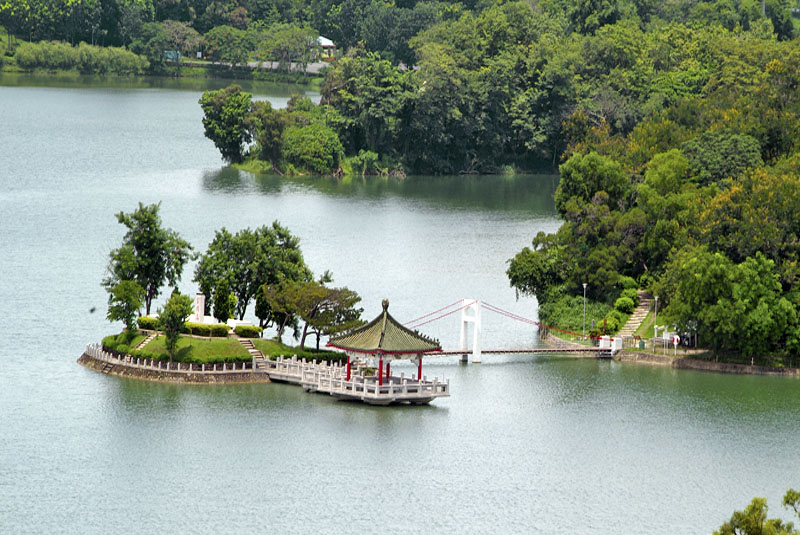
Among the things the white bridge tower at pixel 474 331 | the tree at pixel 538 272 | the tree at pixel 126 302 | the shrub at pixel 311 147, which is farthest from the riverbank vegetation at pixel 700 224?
the shrub at pixel 311 147

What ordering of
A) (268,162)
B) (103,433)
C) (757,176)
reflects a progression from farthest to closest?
(268,162) → (757,176) → (103,433)

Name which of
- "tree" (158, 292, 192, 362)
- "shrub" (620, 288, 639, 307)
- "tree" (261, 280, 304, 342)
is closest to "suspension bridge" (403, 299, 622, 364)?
"shrub" (620, 288, 639, 307)

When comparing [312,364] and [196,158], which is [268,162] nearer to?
[196,158]

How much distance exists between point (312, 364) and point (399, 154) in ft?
293

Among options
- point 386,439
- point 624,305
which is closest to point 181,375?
point 386,439

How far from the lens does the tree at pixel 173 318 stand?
9088cm

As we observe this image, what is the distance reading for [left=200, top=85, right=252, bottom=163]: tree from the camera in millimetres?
174250

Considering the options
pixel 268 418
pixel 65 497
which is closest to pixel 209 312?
pixel 268 418

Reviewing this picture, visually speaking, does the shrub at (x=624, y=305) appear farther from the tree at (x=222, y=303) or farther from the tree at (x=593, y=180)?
the tree at (x=222, y=303)

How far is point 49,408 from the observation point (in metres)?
86.4

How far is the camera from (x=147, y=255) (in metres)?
98.2

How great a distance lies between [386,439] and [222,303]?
53.7 feet

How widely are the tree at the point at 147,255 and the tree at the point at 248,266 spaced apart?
5.85ft

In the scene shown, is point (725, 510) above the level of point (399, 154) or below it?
below
